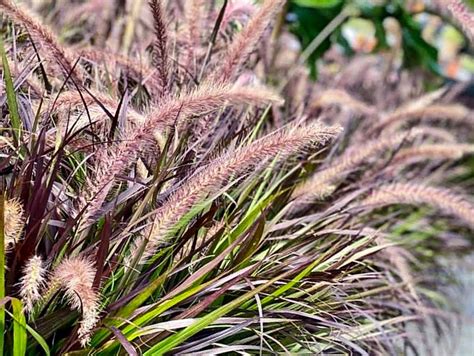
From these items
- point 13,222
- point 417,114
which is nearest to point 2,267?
point 13,222

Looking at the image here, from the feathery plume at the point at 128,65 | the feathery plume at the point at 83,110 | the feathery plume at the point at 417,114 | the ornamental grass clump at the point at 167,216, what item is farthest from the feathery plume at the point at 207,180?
the feathery plume at the point at 417,114

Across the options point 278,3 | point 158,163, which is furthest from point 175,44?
point 158,163

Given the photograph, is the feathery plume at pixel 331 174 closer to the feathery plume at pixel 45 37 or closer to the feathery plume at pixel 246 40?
the feathery plume at pixel 246 40

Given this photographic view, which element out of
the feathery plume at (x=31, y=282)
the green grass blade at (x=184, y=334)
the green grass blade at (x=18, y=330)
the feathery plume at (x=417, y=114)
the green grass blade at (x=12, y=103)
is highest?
the green grass blade at (x=12, y=103)

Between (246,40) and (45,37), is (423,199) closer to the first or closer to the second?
(246,40)

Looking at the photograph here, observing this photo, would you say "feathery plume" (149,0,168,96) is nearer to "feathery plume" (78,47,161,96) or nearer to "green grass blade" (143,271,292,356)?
"feathery plume" (78,47,161,96)

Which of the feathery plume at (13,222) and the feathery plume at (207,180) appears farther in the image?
the feathery plume at (207,180)

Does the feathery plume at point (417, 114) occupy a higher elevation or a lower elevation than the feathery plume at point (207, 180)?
lower

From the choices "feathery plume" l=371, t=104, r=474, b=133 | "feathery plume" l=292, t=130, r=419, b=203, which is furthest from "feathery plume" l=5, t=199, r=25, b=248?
"feathery plume" l=371, t=104, r=474, b=133
